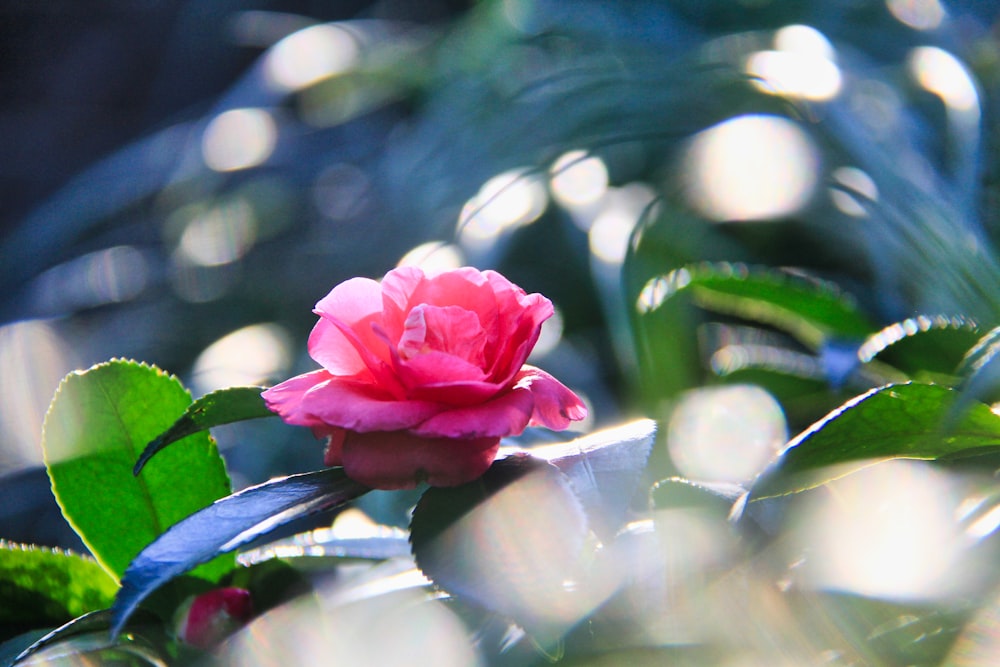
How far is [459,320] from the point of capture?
320 mm

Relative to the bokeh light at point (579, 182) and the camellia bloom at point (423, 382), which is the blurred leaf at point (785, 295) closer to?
the camellia bloom at point (423, 382)

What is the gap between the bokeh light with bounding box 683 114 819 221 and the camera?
767 mm

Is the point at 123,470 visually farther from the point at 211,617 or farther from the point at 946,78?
the point at 946,78

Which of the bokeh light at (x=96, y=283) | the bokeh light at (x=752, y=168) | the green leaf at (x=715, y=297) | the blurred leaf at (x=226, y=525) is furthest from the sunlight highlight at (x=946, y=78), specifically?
the bokeh light at (x=96, y=283)

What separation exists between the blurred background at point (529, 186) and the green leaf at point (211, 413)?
0.85 feet

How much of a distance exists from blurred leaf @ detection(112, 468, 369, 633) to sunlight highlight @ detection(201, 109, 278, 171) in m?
1.08

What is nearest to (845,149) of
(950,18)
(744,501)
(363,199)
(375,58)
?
(950,18)

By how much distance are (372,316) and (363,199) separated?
98 cm

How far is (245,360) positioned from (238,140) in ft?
1.73

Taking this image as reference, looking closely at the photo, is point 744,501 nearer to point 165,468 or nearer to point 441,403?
point 441,403

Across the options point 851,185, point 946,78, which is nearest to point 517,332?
point 851,185

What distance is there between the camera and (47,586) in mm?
377

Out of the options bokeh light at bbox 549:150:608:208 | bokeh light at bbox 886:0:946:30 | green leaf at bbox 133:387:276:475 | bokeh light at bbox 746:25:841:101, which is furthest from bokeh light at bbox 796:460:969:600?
bokeh light at bbox 886:0:946:30

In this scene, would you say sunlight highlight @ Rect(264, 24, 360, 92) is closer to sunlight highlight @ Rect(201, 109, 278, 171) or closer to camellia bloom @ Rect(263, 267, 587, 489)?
sunlight highlight @ Rect(201, 109, 278, 171)
